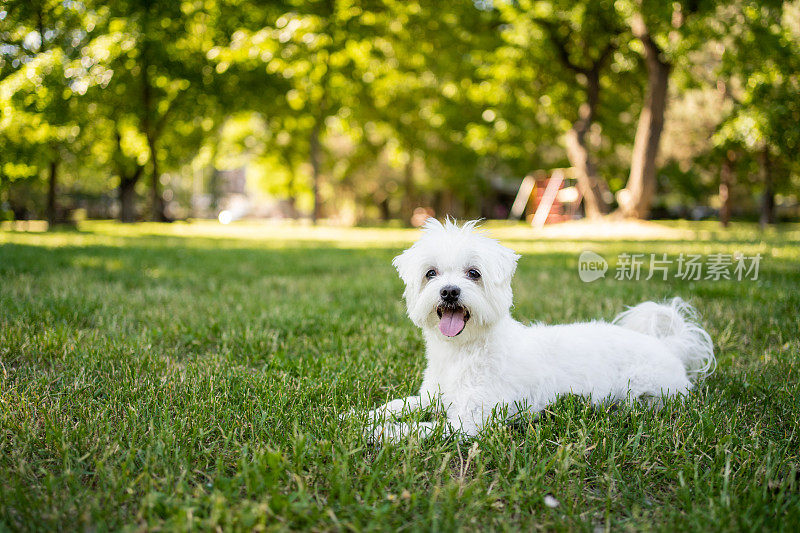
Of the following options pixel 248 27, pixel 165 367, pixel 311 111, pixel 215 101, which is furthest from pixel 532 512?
pixel 311 111

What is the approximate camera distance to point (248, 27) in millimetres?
16828

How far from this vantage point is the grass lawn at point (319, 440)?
1890 millimetres

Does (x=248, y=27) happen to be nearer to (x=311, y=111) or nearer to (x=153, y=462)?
(x=311, y=111)

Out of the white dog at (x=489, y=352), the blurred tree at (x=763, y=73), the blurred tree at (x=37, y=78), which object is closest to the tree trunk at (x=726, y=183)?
the blurred tree at (x=763, y=73)

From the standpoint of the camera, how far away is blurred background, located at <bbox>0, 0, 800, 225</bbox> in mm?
13609

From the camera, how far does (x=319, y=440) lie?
244 centimetres

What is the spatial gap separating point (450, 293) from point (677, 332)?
6.29 feet

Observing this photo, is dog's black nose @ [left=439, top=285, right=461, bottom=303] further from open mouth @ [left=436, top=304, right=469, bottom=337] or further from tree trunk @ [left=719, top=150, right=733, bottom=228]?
tree trunk @ [left=719, top=150, right=733, bottom=228]

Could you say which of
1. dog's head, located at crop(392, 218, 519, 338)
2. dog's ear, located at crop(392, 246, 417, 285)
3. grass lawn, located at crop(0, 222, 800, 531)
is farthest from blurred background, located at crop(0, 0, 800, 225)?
dog's head, located at crop(392, 218, 519, 338)

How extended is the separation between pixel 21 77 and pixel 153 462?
12048 millimetres

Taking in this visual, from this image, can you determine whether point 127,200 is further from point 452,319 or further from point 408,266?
point 452,319

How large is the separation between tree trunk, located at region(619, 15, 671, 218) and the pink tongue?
50.9 ft

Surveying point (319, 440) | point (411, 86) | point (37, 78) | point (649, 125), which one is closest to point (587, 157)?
point (649, 125)

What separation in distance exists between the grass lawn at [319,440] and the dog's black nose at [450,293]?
71 centimetres
